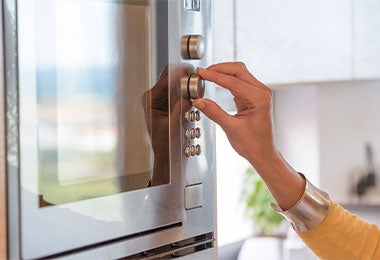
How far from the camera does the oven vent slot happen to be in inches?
31.6

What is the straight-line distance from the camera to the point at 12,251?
65 cm

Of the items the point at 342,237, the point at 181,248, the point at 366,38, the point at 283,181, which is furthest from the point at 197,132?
the point at 366,38

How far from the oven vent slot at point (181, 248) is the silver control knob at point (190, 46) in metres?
0.20

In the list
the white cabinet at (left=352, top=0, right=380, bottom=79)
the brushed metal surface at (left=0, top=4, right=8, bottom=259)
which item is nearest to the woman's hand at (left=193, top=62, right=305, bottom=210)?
the brushed metal surface at (left=0, top=4, right=8, bottom=259)

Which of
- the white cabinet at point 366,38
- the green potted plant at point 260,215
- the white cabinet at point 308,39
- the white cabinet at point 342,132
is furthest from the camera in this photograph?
the white cabinet at point 342,132

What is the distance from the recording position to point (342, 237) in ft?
3.78

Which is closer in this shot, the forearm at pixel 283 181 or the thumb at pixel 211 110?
the thumb at pixel 211 110

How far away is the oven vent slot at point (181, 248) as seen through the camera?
0.80 metres

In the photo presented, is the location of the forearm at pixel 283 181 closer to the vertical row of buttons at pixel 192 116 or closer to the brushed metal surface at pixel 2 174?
the vertical row of buttons at pixel 192 116

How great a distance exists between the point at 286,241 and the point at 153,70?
1604 millimetres

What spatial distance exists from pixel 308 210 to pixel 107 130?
1.45 ft

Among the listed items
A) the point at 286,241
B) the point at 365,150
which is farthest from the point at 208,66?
the point at 365,150

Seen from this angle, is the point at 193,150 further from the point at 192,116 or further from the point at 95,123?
the point at 95,123

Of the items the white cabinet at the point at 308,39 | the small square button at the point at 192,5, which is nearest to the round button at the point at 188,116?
the small square button at the point at 192,5
